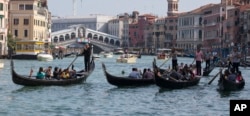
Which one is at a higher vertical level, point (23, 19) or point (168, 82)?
point (23, 19)

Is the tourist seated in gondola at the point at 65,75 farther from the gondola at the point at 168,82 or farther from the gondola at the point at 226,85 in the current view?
the gondola at the point at 226,85

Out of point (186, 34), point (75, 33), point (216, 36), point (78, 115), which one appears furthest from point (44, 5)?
point (78, 115)

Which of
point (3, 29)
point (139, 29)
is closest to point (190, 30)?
point (139, 29)

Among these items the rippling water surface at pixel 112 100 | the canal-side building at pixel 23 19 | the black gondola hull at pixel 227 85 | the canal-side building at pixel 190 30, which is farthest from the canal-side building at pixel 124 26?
the black gondola hull at pixel 227 85

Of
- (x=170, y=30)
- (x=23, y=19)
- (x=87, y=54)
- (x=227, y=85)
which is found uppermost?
(x=170, y=30)

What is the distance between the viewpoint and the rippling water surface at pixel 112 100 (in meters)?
11.7

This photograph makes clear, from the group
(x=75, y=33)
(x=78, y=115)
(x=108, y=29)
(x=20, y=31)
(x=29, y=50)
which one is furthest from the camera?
(x=108, y=29)

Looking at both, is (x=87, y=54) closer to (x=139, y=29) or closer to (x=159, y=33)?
(x=159, y=33)

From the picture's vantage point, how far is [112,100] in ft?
45.0

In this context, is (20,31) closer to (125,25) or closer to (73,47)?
(73,47)

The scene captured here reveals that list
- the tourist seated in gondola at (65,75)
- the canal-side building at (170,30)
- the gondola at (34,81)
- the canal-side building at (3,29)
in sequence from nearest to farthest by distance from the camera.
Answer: the gondola at (34,81) < the tourist seated in gondola at (65,75) < the canal-side building at (3,29) < the canal-side building at (170,30)

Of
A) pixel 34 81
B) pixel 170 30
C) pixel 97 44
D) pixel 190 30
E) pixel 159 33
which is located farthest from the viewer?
pixel 159 33

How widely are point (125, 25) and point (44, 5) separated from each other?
42.2 meters

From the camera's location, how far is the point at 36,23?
173 feet
